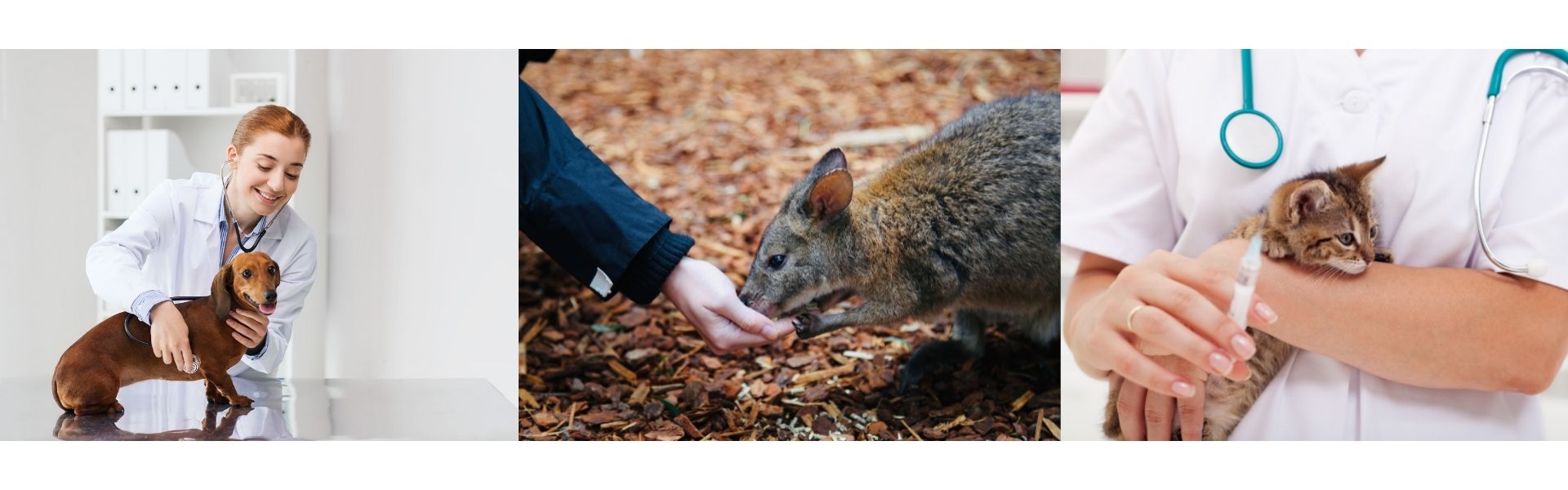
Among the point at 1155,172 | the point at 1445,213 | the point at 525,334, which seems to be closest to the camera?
the point at 1445,213

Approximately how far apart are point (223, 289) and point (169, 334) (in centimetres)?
16

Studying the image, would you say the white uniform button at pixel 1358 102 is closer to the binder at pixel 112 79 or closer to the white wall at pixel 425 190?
the white wall at pixel 425 190

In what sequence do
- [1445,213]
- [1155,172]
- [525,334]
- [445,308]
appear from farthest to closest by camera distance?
[525,334], [445,308], [1155,172], [1445,213]

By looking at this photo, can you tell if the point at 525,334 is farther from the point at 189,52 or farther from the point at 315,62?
the point at 189,52

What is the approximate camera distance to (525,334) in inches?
121

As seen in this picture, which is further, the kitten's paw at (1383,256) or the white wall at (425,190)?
the white wall at (425,190)

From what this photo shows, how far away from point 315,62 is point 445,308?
0.65 meters

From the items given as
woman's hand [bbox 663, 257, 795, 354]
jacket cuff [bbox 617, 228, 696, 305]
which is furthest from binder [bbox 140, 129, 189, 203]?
woman's hand [bbox 663, 257, 795, 354]

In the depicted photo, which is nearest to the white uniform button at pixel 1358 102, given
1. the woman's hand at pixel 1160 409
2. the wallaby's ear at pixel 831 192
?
the woman's hand at pixel 1160 409

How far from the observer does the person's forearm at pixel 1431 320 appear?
2.43 meters

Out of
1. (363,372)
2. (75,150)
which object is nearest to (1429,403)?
(363,372)

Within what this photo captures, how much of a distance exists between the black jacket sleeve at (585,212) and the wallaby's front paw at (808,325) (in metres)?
0.32

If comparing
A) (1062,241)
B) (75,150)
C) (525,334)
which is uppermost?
(75,150)
